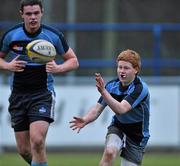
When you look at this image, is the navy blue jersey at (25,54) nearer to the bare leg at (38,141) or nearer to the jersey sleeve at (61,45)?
the jersey sleeve at (61,45)

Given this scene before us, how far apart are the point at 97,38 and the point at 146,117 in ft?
36.4

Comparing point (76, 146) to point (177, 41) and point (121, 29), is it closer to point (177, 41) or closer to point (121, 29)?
point (121, 29)

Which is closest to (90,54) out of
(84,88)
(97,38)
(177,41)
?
(97,38)

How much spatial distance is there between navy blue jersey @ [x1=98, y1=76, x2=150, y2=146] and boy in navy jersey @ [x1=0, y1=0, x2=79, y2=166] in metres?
0.64

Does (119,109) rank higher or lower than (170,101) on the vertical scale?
higher

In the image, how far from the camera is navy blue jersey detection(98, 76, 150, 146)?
9211 mm

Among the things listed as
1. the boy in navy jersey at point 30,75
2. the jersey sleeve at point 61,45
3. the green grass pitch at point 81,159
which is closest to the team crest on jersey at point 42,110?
the boy in navy jersey at point 30,75

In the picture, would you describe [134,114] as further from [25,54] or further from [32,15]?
[32,15]

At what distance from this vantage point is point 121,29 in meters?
18.6

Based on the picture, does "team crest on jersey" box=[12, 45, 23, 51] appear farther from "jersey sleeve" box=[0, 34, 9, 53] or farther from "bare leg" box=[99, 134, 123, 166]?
"bare leg" box=[99, 134, 123, 166]

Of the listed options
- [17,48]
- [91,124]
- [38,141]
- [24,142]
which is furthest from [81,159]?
[38,141]

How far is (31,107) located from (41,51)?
25.2 inches

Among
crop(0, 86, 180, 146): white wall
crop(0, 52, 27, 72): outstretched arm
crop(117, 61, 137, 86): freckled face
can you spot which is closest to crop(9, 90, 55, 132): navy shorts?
crop(0, 52, 27, 72): outstretched arm

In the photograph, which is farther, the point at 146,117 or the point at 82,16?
the point at 82,16
